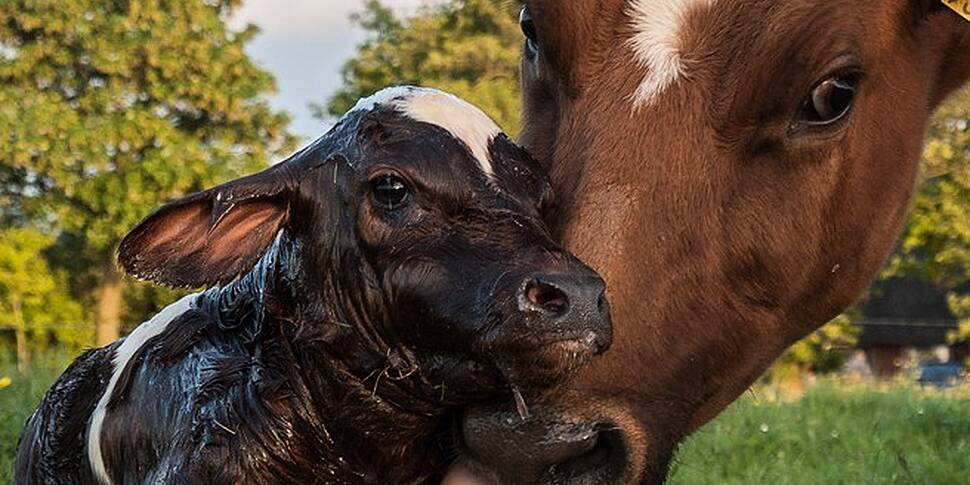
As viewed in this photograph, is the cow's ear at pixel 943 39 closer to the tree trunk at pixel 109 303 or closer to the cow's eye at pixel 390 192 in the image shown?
the cow's eye at pixel 390 192

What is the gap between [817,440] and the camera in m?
6.92

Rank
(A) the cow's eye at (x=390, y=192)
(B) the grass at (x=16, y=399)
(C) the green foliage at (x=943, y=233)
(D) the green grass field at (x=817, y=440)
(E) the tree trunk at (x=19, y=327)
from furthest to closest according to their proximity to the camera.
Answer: (C) the green foliage at (x=943, y=233) → (E) the tree trunk at (x=19, y=327) → (D) the green grass field at (x=817, y=440) → (B) the grass at (x=16, y=399) → (A) the cow's eye at (x=390, y=192)

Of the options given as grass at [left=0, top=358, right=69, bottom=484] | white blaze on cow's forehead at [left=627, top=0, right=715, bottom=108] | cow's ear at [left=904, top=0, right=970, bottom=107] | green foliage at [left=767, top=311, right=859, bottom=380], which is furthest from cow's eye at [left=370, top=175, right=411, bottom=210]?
green foliage at [left=767, top=311, right=859, bottom=380]

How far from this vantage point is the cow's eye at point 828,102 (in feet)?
9.28

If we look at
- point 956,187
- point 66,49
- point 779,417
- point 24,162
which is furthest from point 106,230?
point 779,417

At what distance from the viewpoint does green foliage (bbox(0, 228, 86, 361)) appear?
90.0ft

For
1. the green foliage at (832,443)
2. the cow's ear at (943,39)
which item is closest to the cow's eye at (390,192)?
the cow's ear at (943,39)

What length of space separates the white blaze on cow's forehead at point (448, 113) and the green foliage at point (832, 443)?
2.97 m

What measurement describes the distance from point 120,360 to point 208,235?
750 millimetres

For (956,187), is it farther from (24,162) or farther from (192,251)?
(192,251)

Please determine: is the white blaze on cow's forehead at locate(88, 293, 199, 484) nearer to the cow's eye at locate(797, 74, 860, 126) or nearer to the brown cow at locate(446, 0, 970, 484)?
the brown cow at locate(446, 0, 970, 484)

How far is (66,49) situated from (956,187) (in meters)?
17.6

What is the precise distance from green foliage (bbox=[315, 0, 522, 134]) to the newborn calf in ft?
87.5

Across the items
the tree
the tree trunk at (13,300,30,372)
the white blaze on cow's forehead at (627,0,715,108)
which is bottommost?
the white blaze on cow's forehead at (627,0,715,108)
